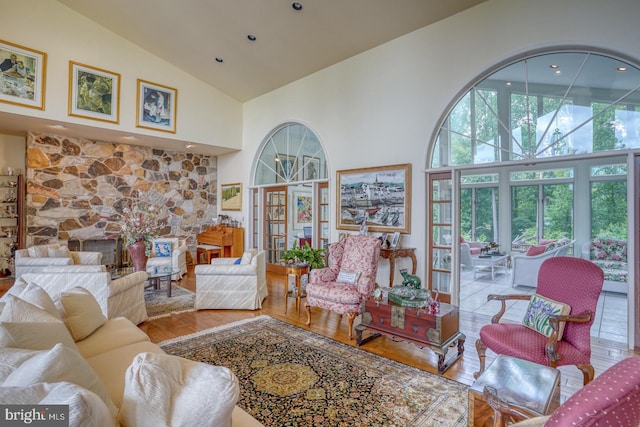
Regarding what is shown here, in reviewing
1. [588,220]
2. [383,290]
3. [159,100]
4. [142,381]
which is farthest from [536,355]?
[159,100]

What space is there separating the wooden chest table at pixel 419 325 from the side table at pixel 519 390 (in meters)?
0.77

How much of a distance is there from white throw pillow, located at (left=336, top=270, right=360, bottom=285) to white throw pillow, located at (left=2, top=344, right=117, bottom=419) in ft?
9.53

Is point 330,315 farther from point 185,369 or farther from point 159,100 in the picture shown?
point 159,100

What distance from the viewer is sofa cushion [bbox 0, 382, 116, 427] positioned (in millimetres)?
753

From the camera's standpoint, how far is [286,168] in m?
6.87

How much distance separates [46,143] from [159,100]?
90.2 inches

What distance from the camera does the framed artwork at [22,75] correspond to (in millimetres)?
4945

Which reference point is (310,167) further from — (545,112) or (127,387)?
(127,387)

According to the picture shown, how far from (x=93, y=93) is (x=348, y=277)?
5669mm

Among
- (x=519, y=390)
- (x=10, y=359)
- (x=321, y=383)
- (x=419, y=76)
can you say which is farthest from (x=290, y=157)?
(x=10, y=359)

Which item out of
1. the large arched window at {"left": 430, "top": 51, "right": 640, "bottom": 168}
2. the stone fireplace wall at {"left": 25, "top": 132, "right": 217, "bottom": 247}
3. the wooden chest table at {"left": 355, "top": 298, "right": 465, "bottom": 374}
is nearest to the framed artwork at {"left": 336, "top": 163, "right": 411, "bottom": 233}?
the large arched window at {"left": 430, "top": 51, "right": 640, "bottom": 168}

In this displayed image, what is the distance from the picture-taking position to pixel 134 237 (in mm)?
4586

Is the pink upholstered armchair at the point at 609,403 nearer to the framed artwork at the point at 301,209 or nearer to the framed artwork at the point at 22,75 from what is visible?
the framed artwork at the point at 301,209
